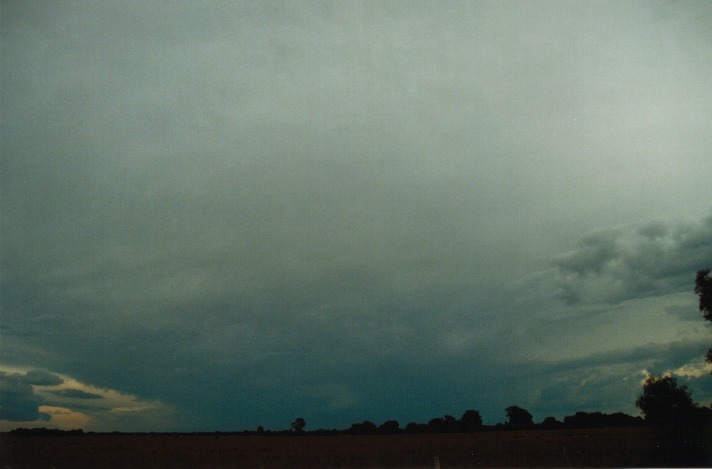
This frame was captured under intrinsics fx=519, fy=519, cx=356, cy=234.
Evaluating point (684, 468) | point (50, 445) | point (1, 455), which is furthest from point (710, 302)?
point (50, 445)

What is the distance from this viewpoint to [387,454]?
48875 millimetres

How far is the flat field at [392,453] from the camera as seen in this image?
39.7m

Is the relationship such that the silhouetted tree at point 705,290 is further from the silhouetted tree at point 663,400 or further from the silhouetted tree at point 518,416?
the silhouetted tree at point 518,416

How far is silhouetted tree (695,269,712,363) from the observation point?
29.0m

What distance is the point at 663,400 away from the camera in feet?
145

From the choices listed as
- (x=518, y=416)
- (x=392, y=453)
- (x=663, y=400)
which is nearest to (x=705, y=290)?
(x=663, y=400)

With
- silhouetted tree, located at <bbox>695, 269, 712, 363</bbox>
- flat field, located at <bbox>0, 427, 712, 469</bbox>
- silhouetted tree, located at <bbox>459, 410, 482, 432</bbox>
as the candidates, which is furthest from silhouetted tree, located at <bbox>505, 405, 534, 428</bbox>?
silhouetted tree, located at <bbox>695, 269, 712, 363</bbox>

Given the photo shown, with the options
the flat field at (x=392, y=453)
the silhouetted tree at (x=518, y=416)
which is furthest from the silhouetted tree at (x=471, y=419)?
the flat field at (x=392, y=453)

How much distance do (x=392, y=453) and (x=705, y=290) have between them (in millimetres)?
31266

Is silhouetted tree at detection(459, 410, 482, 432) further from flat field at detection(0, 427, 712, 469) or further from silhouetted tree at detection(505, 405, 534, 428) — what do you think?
flat field at detection(0, 427, 712, 469)

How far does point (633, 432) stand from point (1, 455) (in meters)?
52.3

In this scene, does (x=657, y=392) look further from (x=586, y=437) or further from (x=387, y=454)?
(x=387, y=454)

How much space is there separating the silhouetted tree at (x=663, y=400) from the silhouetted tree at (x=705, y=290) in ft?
49.2

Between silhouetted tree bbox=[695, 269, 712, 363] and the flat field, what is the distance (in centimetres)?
1198
